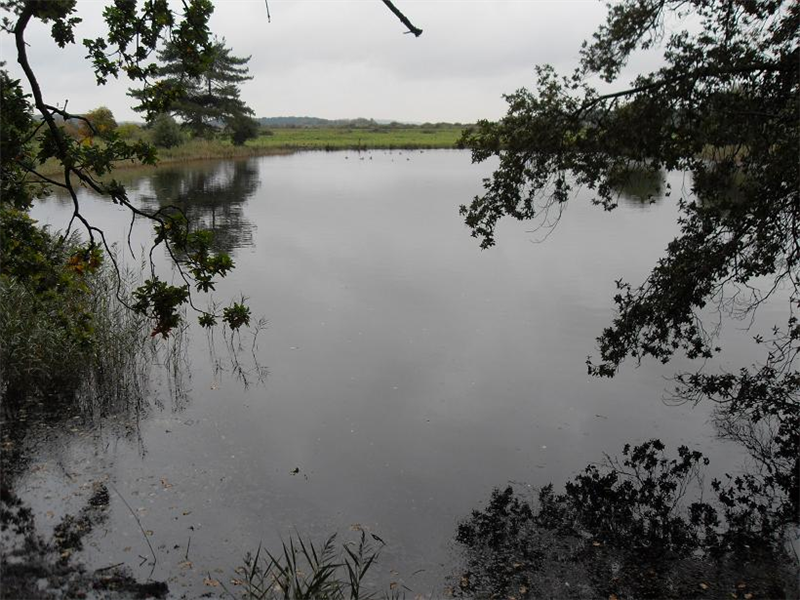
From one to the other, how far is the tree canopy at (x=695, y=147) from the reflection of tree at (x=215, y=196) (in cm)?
936

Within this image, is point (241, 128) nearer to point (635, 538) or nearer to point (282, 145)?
point (282, 145)

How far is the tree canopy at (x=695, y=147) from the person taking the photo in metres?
6.25

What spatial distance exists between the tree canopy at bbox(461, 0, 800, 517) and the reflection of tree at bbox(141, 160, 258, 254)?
936cm

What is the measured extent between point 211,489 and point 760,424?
7.28 m

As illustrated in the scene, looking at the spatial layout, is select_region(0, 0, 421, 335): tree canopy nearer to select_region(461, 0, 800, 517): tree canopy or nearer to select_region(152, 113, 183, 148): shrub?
select_region(461, 0, 800, 517): tree canopy

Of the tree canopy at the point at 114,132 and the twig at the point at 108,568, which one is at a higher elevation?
the tree canopy at the point at 114,132

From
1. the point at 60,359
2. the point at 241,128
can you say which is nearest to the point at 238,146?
the point at 241,128

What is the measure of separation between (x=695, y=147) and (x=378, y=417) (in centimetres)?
538

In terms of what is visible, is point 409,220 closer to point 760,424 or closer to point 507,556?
point 760,424

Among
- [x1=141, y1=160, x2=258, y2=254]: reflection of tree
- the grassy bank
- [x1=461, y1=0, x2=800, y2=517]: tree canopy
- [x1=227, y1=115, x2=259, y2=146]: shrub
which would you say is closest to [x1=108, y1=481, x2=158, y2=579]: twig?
[x1=461, y1=0, x2=800, y2=517]: tree canopy

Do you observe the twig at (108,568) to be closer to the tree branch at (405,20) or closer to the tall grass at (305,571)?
the tall grass at (305,571)

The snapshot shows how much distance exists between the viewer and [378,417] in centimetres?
932

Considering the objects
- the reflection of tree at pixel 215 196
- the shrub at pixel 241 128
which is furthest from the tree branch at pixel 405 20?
the shrub at pixel 241 128

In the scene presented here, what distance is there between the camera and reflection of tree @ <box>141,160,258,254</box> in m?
22.8
